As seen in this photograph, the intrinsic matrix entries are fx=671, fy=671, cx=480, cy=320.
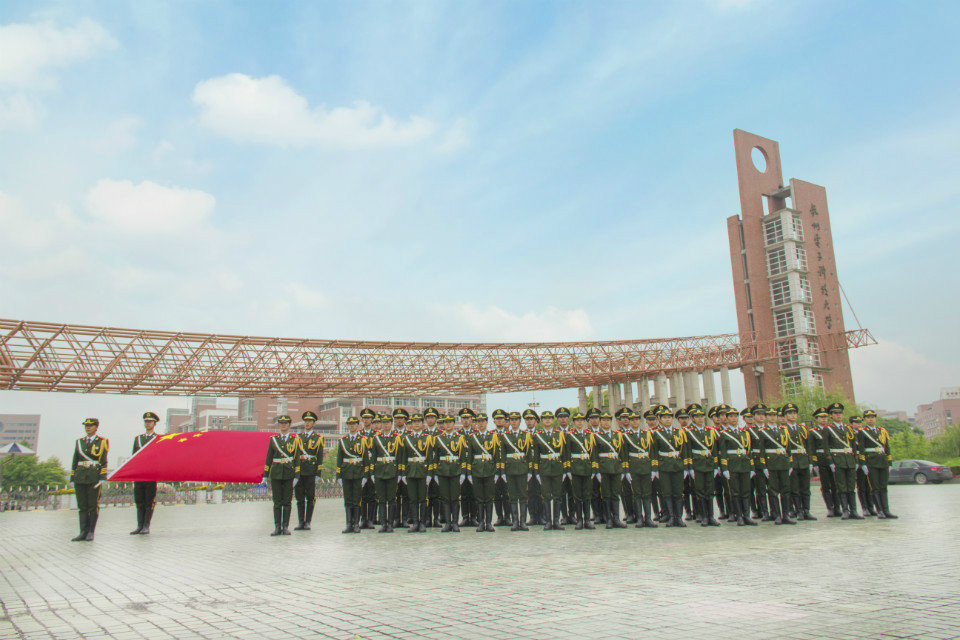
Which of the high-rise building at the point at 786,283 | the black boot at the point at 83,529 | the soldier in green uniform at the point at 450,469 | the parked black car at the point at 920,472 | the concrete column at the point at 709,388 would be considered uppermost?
the high-rise building at the point at 786,283

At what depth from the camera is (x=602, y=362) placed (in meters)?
46.8

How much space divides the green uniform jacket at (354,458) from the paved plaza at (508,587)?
1.98 meters

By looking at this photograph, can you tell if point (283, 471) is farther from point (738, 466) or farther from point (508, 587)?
point (738, 466)

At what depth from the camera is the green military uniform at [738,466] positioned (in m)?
11.6

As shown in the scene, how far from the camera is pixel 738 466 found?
38.0 feet

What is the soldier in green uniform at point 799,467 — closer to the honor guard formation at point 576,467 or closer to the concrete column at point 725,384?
the honor guard formation at point 576,467

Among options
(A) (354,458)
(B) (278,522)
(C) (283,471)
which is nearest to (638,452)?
(A) (354,458)

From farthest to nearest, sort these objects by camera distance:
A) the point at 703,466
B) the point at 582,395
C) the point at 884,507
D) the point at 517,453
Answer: the point at 582,395 < the point at 884,507 < the point at 517,453 < the point at 703,466

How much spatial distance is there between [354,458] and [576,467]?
4.01 m

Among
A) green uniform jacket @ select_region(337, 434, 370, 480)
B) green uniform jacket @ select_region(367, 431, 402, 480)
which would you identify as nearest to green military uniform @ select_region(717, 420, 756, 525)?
green uniform jacket @ select_region(367, 431, 402, 480)

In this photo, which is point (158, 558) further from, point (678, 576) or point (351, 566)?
point (678, 576)

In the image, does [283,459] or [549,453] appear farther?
[283,459]

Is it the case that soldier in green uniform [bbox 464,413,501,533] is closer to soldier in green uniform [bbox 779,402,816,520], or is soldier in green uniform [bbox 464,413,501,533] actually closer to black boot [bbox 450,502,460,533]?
black boot [bbox 450,502,460,533]

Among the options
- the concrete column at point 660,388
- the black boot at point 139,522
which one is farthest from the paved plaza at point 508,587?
the concrete column at point 660,388
